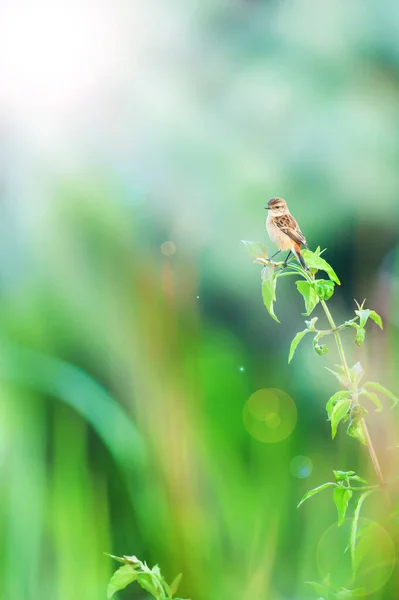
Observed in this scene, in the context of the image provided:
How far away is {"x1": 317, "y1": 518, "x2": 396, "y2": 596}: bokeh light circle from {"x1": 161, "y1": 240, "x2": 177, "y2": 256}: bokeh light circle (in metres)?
0.43

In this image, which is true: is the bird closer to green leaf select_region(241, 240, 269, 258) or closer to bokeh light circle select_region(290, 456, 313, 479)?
green leaf select_region(241, 240, 269, 258)

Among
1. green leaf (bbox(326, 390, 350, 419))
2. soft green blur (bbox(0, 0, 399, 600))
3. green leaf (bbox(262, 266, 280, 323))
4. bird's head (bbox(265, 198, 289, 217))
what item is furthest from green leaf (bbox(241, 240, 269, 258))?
soft green blur (bbox(0, 0, 399, 600))

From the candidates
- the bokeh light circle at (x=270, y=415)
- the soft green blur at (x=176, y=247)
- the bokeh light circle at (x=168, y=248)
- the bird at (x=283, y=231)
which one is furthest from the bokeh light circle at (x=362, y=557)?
the bokeh light circle at (x=168, y=248)

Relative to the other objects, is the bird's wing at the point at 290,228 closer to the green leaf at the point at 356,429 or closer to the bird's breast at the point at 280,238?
the bird's breast at the point at 280,238

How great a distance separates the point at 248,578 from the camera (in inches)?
31.0

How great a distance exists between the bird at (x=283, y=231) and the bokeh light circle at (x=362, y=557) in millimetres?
265

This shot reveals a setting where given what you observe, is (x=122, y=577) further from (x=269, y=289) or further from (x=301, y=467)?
(x=301, y=467)

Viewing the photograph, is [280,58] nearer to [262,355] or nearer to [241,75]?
[241,75]

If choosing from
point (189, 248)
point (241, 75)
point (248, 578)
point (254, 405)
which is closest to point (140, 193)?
point (189, 248)

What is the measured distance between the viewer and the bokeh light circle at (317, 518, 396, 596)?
501 millimetres

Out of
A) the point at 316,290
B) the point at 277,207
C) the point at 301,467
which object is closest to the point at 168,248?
the point at 277,207

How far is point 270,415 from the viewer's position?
85cm

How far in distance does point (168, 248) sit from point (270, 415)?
28cm

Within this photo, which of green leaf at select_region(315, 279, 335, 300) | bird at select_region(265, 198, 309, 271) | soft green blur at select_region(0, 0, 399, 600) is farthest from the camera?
soft green blur at select_region(0, 0, 399, 600)
